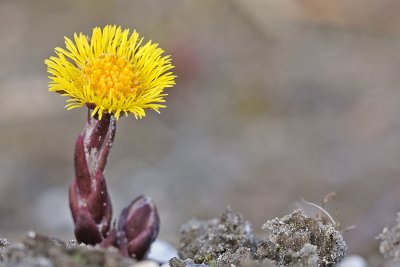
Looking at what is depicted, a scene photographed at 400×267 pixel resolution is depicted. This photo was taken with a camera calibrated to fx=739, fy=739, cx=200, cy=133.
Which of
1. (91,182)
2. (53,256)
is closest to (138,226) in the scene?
(91,182)

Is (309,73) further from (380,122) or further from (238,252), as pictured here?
(238,252)

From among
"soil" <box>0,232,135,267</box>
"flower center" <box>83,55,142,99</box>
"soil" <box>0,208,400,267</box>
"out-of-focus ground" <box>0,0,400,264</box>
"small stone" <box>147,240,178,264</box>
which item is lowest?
"soil" <box>0,232,135,267</box>

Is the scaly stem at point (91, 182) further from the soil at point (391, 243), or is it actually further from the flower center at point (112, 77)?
the soil at point (391, 243)

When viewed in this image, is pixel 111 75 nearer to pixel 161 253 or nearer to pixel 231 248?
pixel 231 248

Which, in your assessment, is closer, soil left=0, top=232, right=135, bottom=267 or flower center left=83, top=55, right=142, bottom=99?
soil left=0, top=232, right=135, bottom=267

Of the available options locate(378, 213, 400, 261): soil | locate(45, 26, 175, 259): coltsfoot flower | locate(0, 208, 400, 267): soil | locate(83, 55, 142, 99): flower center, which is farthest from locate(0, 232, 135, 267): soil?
locate(378, 213, 400, 261): soil

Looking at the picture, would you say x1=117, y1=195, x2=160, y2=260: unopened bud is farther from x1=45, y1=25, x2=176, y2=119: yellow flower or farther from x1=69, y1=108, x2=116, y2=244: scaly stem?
x1=45, y1=25, x2=176, y2=119: yellow flower

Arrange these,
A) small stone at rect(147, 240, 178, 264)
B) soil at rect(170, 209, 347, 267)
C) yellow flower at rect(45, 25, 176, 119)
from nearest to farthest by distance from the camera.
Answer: soil at rect(170, 209, 347, 267), yellow flower at rect(45, 25, 176, 119), small stone at rect(147, 240, 178, 264)
